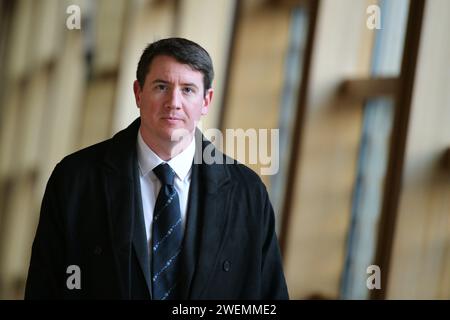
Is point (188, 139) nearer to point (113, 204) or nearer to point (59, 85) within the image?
point (113, 204)

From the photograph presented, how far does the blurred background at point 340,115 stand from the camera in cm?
314

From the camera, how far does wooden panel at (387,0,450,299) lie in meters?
3.10

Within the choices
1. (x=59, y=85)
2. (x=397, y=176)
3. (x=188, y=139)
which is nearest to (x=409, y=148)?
(x=397, y=176)

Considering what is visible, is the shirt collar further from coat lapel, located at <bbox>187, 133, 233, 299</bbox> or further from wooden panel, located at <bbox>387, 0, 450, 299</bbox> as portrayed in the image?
wooden panel, located at <bbox>387, 0, 450, 299</bbox>

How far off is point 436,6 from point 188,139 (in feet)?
4.68

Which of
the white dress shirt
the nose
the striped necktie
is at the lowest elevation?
the striped necktie

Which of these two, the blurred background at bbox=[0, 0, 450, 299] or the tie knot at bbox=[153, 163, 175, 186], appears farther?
the blurred background at bbox=[0, 0, 450, 299]

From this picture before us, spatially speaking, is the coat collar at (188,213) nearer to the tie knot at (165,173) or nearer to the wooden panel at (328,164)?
the tie knot at (165,173)

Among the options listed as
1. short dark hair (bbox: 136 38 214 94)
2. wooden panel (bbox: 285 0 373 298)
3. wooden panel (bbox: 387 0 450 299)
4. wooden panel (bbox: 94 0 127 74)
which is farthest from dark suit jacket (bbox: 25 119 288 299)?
wooden panel (bbox: 94 0 127 74)

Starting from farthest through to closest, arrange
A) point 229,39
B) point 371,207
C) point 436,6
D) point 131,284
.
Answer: point 229,39 → point 371,207 → point 436,6 → point 131,284

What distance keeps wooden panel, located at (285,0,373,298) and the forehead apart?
1806 millimetres

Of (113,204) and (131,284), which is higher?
(113,204)

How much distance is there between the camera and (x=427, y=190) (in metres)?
3.16
